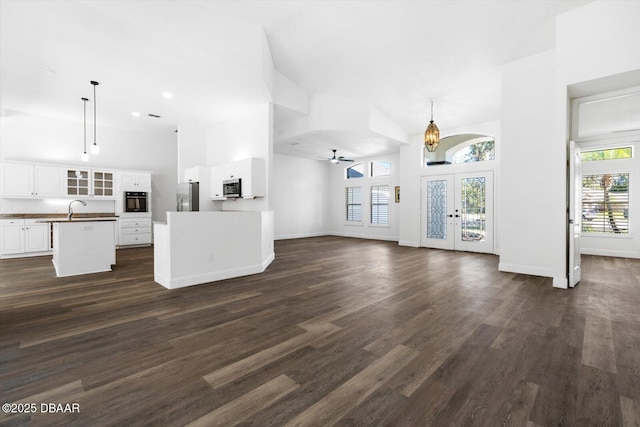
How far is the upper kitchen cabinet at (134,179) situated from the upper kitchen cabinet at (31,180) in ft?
4.07

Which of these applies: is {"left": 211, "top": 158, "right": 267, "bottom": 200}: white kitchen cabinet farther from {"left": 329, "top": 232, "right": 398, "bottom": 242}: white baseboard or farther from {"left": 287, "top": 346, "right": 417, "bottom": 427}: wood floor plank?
{"left": 329, "top": 232, "right": 398, "bottom": 242}: white baseboard

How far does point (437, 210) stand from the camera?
8.41 m

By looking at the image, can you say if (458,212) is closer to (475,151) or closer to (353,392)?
(475,151)

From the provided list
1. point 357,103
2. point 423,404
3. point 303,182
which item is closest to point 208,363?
point 423,404

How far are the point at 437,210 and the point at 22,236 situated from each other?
10448 mm

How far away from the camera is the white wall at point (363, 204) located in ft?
33.5

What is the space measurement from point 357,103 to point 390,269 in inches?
162

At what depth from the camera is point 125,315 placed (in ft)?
10.2

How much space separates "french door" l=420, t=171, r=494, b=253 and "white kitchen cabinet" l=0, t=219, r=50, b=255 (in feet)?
32.3

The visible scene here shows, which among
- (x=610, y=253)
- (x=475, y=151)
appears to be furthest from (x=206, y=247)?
(x=610, y=253)

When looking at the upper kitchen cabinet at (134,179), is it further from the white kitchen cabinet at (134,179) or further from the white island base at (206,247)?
the white island base at (206,247)

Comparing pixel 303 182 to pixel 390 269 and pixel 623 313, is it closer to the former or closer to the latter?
pixel 390 269

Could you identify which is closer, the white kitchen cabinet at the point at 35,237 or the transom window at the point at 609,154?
the white kitchen cabinet at the point at 35,237

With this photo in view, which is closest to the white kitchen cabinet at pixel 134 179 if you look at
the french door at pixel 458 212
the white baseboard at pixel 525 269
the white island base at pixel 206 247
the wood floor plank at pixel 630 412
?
the white island base at pixel 206 247
